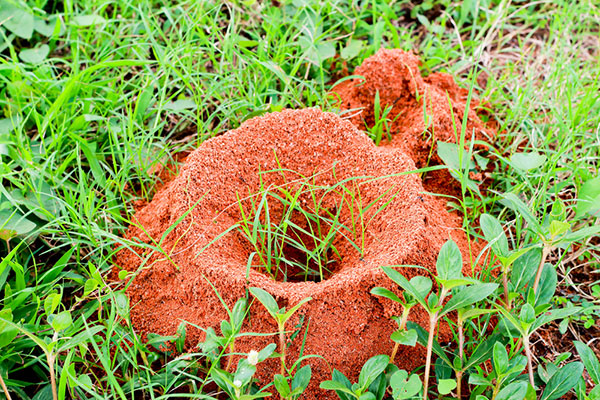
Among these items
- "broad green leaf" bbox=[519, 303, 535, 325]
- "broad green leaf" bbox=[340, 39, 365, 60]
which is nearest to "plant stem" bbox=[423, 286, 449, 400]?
"broad green leaf" bbox=[519, 303, 535, 325]

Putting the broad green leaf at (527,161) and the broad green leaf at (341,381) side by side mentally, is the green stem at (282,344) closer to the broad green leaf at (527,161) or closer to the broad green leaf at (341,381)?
the broad green leaf at (341,381)

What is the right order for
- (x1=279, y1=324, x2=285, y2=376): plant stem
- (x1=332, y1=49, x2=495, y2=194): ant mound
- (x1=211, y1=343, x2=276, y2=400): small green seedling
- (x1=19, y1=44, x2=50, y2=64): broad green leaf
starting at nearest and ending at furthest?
(x1=211, y1=343, x2=276, y2=400): small green seedling, (x1=279, y1=324, x2=285, y2=376): plant stem, (x1=332, y1=49, x2=495, y2=194): ant mound, (x1=19, y1=44, x2=50, y2=64): broad green leaf

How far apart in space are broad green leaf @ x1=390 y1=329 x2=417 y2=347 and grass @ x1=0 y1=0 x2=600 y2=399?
206 mm

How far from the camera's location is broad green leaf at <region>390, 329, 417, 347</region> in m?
1.52

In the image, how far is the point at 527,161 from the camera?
1996 mm

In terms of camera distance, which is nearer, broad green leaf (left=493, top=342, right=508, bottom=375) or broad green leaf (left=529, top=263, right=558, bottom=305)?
broad green leaf (left=493, top=342, right=508, bottom=375)

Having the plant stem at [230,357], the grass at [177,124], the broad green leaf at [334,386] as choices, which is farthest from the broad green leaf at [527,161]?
the plant stem at [230,357]

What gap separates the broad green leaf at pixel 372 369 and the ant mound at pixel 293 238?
11cm

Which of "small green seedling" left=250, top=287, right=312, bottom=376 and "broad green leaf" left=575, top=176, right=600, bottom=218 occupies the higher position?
"small green seedling" left=250, top=287, right=312, bottom=376

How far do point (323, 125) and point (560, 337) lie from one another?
42.6 inches

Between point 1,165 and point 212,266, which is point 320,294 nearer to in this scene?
point 212,266

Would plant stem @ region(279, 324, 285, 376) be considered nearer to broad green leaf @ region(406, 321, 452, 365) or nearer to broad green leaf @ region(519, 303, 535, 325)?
broad green leaf @ region(406, 321, 452, 365)

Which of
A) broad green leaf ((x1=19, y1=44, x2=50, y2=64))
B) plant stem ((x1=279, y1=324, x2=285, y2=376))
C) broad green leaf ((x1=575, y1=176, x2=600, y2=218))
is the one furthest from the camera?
broad green leaf ((x1=19, y1=44, x2=50, y2=64))

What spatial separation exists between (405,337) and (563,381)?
47 cm
